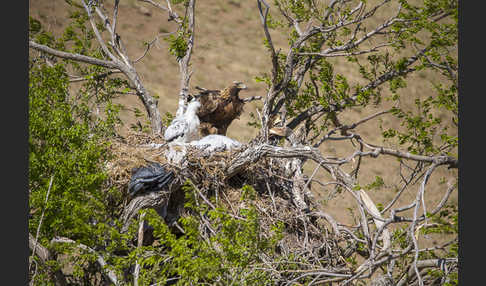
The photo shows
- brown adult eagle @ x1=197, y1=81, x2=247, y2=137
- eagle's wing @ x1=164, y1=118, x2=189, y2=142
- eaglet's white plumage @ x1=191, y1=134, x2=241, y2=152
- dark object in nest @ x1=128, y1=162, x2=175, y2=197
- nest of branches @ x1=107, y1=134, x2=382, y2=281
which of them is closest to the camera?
dark object in nest @ x1=128, y1=162, x2=175, y2=197

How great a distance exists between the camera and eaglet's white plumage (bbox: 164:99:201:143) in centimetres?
718

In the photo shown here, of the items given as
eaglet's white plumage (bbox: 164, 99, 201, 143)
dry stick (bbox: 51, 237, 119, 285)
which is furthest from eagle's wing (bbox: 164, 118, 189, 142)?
dry stick (bbox: 51, 237, 119, 285)

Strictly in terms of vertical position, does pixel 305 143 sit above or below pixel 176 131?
below

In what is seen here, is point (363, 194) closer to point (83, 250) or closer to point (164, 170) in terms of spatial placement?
point (164, 170)

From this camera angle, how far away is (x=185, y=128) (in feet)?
23.8

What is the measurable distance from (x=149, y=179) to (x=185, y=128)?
122 cm

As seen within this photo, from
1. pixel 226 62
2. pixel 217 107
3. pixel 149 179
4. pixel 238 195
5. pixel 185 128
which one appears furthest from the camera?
pixel 226 62

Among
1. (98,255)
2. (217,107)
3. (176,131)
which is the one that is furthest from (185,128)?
(98,255)

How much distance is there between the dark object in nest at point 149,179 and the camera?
20.6 ft

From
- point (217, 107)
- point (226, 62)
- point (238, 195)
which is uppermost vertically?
point (226, 62)

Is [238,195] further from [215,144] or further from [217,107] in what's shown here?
[217,107]

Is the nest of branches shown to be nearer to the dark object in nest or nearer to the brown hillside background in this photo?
the dark object in nest

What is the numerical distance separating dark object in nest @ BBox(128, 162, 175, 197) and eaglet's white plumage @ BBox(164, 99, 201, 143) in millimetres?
777

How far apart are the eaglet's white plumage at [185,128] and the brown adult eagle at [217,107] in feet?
0.95
